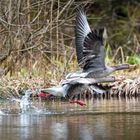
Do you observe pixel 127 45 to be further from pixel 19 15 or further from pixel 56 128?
pixel 56 128

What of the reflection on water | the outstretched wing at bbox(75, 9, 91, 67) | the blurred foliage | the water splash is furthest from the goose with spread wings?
the blurred foliage

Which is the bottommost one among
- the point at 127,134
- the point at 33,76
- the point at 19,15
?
the point at 127,134

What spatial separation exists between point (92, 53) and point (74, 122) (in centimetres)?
191

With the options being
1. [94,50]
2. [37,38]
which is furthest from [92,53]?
[37,38]

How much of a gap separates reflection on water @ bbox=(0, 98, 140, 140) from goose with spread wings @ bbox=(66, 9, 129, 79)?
628mm

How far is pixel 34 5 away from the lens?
697 inches

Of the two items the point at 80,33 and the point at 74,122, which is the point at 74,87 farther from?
the point at 74,122

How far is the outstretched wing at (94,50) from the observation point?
1369 cm

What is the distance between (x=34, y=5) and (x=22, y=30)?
0.60 metres

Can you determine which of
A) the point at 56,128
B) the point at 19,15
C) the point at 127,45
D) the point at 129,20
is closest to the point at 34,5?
the point at 19,15

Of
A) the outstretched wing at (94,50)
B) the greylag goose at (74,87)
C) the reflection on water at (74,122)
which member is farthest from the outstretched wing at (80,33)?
the reflection on water at (74,122)

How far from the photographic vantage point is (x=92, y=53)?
45.5 ft

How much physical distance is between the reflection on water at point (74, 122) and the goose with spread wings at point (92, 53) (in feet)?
2.06

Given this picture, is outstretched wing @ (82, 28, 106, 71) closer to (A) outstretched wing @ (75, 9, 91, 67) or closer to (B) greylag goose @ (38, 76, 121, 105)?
(A) outstretched wing @ (75, 9, 91, 67)
